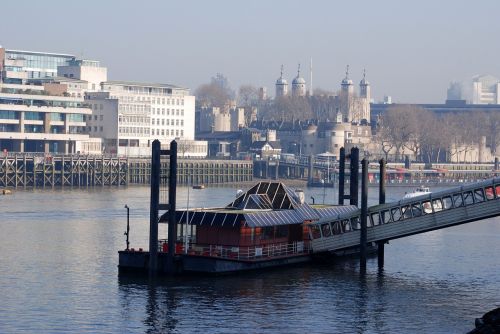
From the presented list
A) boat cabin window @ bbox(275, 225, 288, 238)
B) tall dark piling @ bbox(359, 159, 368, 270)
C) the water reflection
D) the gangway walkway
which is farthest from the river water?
boat cabin window @ bbox(275, 225, 288, 238)

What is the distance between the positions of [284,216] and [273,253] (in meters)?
2.91

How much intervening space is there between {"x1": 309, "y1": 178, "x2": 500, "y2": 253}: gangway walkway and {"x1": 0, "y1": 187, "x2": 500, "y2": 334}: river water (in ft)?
6.49

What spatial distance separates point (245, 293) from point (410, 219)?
15808mm

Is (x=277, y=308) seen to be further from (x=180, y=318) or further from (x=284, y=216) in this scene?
(x=284, y=216)

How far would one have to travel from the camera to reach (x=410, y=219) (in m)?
84.1

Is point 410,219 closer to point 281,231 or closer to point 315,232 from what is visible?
point 315,232

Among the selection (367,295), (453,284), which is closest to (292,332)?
(367,295)

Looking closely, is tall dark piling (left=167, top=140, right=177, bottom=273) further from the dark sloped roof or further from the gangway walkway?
the gangway walkway

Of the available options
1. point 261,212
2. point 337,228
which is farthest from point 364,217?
point 261,212

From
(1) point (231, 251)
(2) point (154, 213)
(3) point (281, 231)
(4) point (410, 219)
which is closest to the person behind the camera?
(2) point (154, 213)

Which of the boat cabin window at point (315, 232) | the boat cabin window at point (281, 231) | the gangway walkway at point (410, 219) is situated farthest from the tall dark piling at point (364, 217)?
the boat cabin window at point (281, 231)

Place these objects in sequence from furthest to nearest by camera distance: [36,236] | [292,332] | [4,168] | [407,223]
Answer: [4,168], [36,236], [407,223], [292,332]

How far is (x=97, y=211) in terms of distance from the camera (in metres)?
134

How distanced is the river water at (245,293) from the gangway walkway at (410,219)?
1980 millimetres
